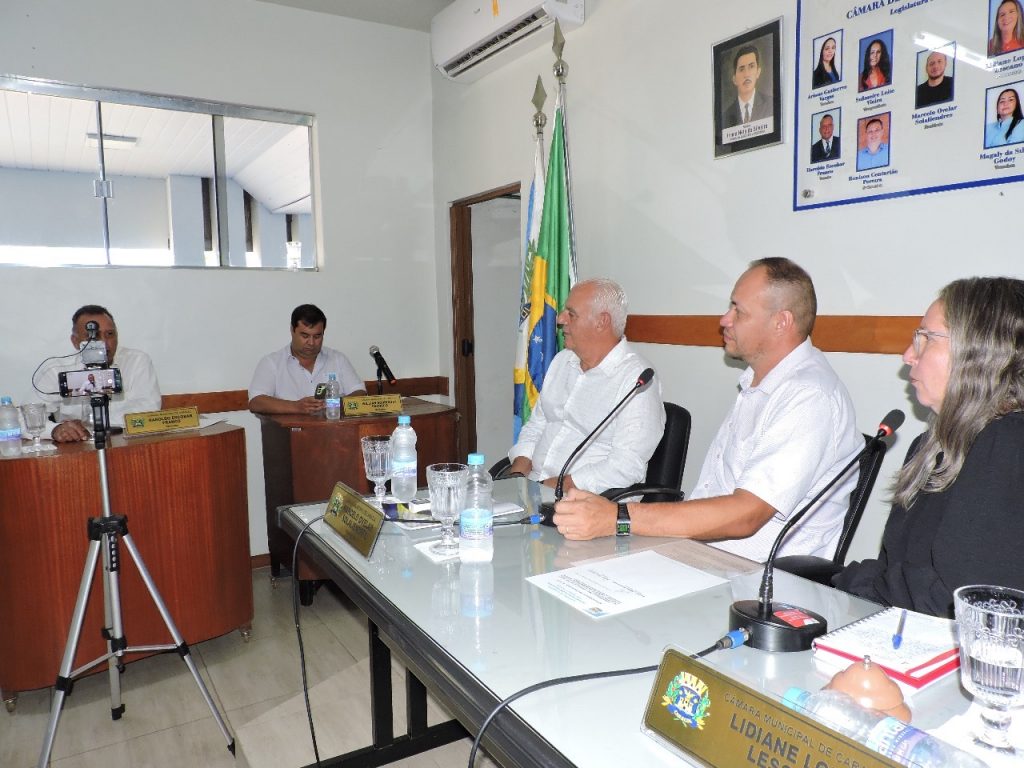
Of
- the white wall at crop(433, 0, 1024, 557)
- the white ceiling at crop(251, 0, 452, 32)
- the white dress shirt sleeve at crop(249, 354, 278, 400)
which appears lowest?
the white dress shirt sleeve at crop(249, 354, 278, 400)

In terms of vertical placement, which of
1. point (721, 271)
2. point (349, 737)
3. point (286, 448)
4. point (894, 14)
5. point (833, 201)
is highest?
point (894, 14)

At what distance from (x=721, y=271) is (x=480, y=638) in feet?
6.45

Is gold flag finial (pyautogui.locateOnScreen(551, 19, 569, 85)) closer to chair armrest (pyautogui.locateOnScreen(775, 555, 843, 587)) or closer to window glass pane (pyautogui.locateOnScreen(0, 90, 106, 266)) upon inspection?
window glass pane (pyautogui.locateOnScreen(0, 90, 106, 266))

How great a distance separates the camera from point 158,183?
3861mm

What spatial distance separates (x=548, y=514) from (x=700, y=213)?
1.57m

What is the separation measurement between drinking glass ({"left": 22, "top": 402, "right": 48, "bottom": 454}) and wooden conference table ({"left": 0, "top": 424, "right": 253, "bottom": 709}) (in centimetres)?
12

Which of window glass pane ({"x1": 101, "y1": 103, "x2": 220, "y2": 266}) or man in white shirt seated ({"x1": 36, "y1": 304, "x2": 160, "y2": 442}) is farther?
window glass pane ({"x1": 101, "y1": 103, "x2": 220, "y2": 266})

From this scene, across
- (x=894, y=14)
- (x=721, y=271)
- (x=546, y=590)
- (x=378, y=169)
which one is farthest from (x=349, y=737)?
(x=378, y=169)

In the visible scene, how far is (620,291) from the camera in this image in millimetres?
2668

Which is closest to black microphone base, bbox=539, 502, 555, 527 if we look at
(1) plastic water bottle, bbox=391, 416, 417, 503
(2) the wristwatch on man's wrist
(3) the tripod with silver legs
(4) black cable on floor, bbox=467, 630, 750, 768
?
(2) the wristwatch on man's wrist

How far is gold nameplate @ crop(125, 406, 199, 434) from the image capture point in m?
2.65

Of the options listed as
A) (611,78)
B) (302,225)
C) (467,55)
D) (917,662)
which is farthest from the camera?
(302,225)

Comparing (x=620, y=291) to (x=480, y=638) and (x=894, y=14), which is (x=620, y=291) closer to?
(x=894, y=14)

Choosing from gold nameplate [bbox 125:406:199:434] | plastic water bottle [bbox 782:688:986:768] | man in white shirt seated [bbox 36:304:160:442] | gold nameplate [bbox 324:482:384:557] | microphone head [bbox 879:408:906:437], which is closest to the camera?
plastic water bottle [bbox 782:688:986:768]
